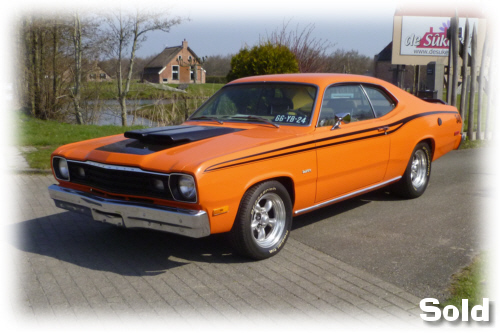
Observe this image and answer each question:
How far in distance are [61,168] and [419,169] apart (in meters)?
4.61

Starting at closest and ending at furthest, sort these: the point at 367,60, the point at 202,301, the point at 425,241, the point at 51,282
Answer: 1. the point at 202,301
2. the point at 51,282
3. the point at 425,241
4. the point at 367,60


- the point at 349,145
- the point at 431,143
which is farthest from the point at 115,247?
the point at 431,143

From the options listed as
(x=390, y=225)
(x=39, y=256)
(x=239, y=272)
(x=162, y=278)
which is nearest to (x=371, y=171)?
Answer: (x=390, y=225)

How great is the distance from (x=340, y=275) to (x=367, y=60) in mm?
36472

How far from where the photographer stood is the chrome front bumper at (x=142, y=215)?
13.8 feet

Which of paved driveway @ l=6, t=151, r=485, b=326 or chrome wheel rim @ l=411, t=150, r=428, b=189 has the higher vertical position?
chrome wheel rim @ l=411, t=150, r=428, b=189

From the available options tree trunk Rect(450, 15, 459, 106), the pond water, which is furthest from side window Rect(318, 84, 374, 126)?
the pond water

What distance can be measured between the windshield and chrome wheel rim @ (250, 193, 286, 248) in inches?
37.7

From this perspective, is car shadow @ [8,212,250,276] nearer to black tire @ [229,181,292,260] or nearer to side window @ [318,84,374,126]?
black tire @ [229,181,292,260]

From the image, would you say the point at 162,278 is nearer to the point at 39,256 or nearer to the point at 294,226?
the point at 39,256

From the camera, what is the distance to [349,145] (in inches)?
221

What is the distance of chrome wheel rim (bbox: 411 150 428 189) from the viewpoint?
7.04 m

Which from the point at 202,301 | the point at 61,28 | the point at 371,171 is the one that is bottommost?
the point at 202,301

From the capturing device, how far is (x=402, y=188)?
6.87 meters
